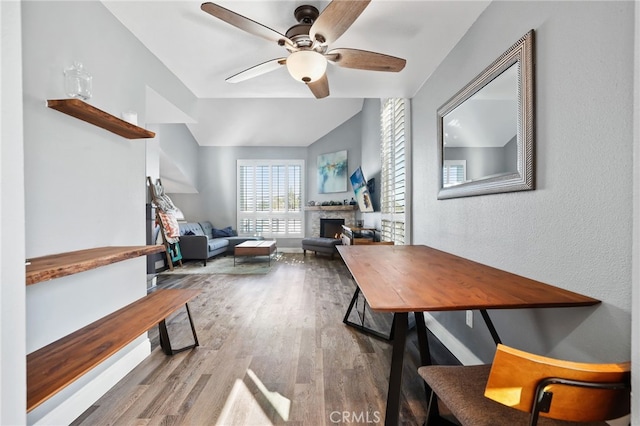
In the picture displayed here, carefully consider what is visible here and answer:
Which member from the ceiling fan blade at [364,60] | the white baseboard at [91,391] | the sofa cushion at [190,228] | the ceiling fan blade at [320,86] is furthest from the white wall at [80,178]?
the sofa cushion at [190,228]

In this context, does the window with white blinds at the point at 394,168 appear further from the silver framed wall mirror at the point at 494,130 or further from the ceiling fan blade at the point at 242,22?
the ceiling fan blade at the point at 242,22

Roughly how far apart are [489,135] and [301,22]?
137 cm

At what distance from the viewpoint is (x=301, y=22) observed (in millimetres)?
1703

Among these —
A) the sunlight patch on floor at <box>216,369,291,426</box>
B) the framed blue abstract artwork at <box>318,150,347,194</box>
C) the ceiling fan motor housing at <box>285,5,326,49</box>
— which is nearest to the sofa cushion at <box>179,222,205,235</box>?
the framed blue abstract artwork at <box>318,150,347,194</box>

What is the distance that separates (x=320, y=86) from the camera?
2033 mm

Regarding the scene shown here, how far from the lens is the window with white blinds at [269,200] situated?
7086 millimetres

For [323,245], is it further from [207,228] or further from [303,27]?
[303,27]

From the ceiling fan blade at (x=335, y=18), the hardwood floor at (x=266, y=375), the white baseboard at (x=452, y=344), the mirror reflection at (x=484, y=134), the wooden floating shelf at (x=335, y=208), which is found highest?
the ceiling fan blade at (x=335, y=18)

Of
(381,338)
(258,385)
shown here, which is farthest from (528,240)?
(258,385)

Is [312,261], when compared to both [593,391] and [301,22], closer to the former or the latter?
[301,22]

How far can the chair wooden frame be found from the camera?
0.61 m

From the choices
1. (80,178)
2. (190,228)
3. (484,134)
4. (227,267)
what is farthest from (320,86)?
(190,228)

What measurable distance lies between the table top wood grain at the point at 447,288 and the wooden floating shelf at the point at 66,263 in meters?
1.19

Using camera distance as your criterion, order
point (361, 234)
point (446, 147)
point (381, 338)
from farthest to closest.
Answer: point (361, 234)
point (381, 338)
point (446, 147)
